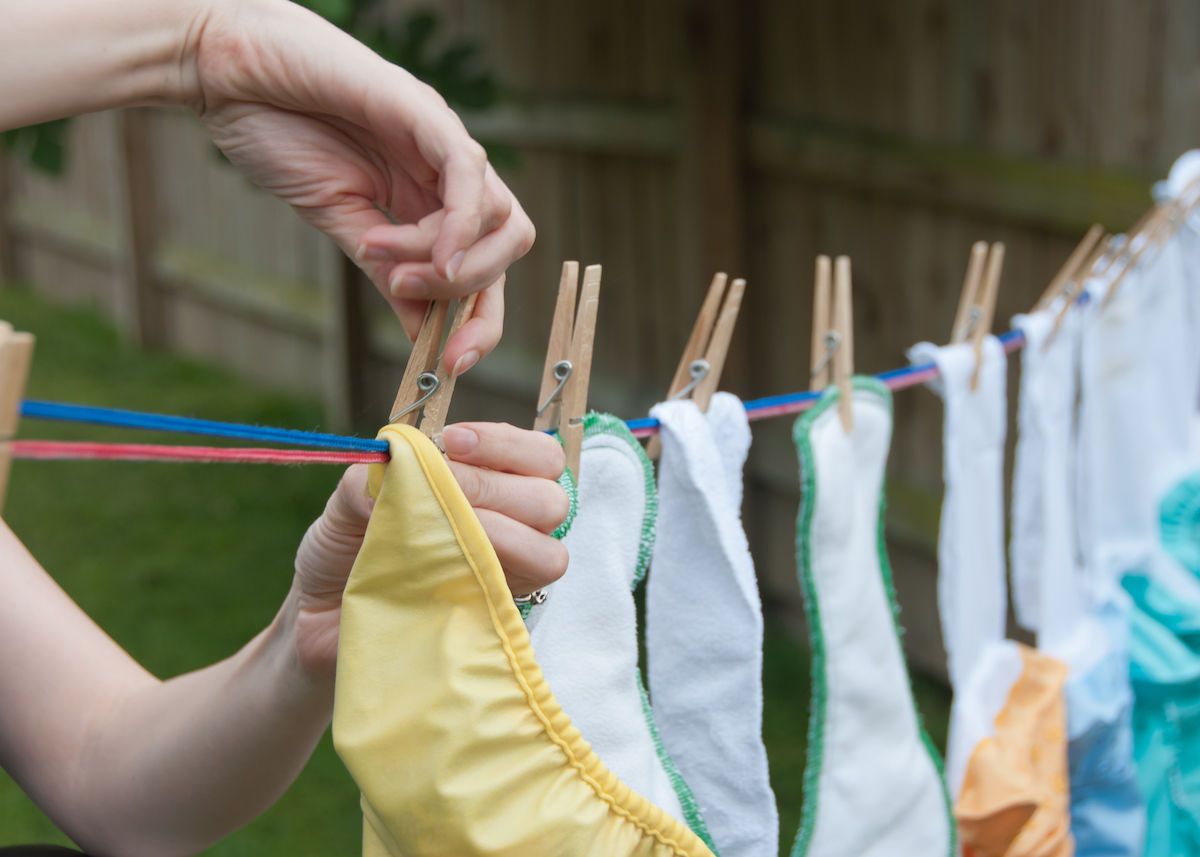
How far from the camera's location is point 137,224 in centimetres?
573

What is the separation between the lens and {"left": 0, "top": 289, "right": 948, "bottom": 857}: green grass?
2.56m

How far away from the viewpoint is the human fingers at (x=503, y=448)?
656mm

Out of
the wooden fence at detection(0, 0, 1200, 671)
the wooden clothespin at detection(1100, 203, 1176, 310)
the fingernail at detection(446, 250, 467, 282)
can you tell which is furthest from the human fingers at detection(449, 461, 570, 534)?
the wooden fence at detection(0, 0, 1200, 671)

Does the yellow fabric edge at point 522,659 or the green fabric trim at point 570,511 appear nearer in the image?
the yellow fabric edge at point 522,659

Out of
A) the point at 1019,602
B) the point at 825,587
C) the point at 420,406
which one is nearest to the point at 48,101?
the point at 420,406

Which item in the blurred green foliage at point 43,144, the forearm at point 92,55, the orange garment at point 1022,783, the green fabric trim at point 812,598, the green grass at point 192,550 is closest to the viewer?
the forearm at point 92,55

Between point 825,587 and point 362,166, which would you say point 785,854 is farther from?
point 362,166

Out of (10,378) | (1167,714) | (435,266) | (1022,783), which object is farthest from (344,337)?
(10,378)

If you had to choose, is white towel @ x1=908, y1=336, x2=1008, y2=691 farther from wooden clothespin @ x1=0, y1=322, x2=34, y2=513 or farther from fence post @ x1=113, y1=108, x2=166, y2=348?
fence post @ x1=113, y1=108, x2=166, y2=348

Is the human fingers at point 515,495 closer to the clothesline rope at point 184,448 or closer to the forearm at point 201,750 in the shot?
the clothesline rope at point 184,448

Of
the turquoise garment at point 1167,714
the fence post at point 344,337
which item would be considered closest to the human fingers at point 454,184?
the turquoise garment at point 1167,714

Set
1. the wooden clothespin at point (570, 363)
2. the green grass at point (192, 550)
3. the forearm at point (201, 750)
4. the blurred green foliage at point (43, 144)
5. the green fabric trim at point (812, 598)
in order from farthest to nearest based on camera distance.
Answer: the green grass at point (192, 550) → the blurred green foliage at point (43, 144) → the green fabric trim at point (812, 598) → the forearm at point (201, 750) → the wooden clothespin at point (570, 363)

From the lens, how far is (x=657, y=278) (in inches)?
125

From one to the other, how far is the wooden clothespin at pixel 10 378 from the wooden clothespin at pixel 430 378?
0.24m
